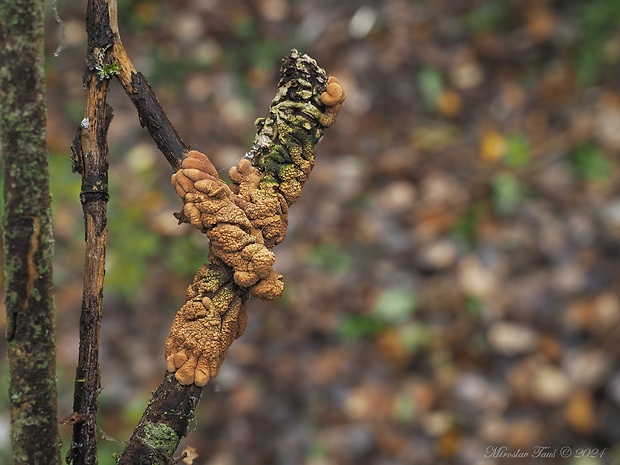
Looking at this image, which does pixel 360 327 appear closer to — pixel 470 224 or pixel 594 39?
pixel 470 224

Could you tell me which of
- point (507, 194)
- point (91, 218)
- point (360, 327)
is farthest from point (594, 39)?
point (91, 218)

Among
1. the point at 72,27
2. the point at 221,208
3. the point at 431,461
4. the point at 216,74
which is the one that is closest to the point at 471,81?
the point at 216,74

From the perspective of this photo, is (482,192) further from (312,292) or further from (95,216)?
(95,216)

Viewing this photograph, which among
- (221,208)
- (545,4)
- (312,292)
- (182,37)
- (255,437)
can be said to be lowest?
(221,208)

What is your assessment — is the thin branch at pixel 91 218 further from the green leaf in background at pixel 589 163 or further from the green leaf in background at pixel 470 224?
the green leaf in background at pixel 589 163

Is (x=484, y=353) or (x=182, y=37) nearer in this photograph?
(x=484, y=353)

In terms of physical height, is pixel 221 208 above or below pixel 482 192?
below

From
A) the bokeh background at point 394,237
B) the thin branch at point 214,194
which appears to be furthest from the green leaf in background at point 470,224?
the thin branch at point 214,194
